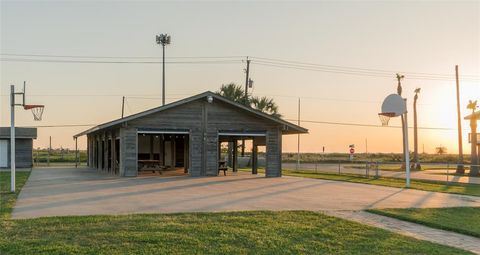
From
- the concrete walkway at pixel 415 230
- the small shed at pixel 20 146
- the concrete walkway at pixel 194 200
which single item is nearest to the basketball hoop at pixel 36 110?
the concrete walkway at pixel 194 200

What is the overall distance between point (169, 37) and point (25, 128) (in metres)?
16.8

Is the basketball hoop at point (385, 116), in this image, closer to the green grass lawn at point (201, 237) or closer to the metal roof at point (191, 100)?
the metal roof at point (191, 100)

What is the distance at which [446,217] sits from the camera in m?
10.7

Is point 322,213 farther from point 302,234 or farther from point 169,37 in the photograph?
point 169,37

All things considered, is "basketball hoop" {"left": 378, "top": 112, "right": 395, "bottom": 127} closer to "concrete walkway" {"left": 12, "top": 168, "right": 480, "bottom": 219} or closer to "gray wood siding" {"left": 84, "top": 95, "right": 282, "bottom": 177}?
"concrete walkway" {"left": 12, "top": 168, "right": 480, "bottom": 219}

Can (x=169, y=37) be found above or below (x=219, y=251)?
above

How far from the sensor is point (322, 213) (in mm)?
10656

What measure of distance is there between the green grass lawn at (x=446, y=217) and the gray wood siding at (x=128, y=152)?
14.1 m

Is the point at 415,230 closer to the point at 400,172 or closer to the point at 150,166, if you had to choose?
the point at 150,166

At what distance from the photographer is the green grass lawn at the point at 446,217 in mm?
9316

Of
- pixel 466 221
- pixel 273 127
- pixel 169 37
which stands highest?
pixel 169 37

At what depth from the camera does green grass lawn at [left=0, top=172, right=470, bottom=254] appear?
695 centimetres

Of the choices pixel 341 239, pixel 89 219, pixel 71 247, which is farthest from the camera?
pixel 89 219

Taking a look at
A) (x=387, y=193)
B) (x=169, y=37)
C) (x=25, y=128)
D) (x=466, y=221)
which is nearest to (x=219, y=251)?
(x=466, y=221)
